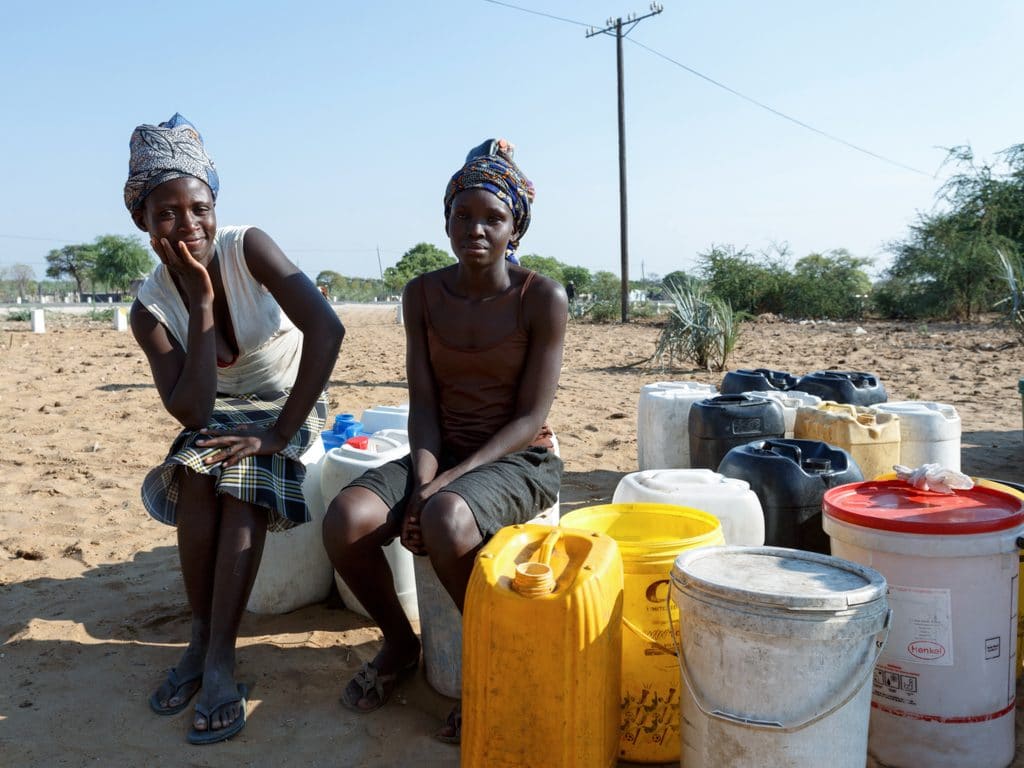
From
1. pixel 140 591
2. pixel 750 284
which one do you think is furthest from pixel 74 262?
pixel 140 591

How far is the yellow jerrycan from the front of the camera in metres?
1.64

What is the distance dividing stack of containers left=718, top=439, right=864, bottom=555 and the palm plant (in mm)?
6763

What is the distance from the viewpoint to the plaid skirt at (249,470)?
7.44 feet

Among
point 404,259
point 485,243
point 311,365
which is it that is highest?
point 404,259

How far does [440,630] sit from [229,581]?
612mm

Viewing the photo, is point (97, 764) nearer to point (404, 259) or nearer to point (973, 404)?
point (973, 404)

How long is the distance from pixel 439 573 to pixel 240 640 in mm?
1041

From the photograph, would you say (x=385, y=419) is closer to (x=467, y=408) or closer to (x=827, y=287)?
(x=467, y=408)

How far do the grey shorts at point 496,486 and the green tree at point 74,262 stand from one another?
61.8 m

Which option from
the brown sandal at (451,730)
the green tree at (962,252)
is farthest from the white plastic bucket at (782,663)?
the green tree at (962,252)

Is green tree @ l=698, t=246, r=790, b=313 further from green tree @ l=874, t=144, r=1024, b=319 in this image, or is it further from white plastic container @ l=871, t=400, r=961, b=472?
white plastic container @ l=871, t=400, r=961, b=472

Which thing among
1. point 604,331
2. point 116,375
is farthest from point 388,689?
point 604,331

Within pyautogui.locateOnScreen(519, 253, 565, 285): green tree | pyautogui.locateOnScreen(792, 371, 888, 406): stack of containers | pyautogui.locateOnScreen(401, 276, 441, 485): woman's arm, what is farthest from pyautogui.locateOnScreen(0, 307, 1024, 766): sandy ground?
pyautogui.locateOnScreen(519, 253, 565, 285): green tree

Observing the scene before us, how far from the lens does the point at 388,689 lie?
89.6 inches
